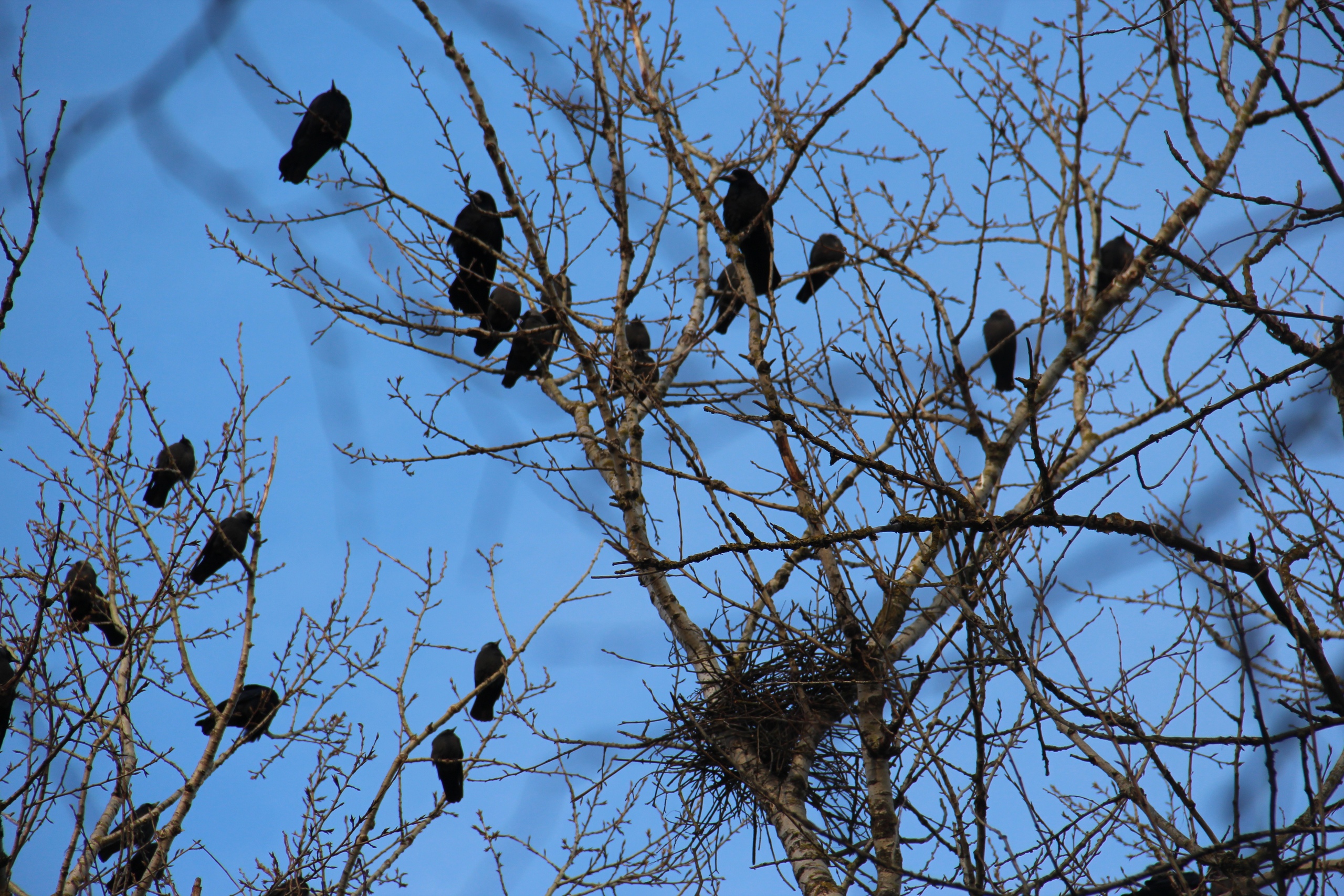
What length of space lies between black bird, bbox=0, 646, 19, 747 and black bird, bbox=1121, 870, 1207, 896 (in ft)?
15.1

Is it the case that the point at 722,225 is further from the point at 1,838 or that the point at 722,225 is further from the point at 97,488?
the point at 1,838

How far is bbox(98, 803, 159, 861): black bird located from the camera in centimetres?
477

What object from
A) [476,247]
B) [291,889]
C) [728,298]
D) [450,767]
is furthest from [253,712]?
[728,298]

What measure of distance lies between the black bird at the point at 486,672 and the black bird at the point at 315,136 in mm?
4019

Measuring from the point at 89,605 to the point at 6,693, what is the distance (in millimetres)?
1851

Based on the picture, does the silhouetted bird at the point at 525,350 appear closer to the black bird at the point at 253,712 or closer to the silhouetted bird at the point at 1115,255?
the black bird at the point at 253,712

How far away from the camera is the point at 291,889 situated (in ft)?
16.2

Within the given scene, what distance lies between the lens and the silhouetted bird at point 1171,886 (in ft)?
8.76

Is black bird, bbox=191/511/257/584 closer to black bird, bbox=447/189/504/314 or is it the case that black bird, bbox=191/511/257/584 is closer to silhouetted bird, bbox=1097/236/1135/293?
black bird, bbox=447/189/504/314

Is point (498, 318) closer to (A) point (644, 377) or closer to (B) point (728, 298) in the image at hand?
(B) point (728, 298)

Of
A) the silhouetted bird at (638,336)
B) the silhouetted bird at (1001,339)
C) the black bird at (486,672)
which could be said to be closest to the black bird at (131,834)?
the black bird at (486,672)

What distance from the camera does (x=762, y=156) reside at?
7230 mm

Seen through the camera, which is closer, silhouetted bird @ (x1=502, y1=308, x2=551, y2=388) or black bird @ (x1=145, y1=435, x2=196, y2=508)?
silhouetted bird @ (x1=502, y1=308, x2=551, y2=388)

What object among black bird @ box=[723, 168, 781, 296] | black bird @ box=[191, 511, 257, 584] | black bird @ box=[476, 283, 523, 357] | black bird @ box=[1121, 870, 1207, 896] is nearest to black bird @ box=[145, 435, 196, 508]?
black bird @ box=[191, 511, 257, 584]
